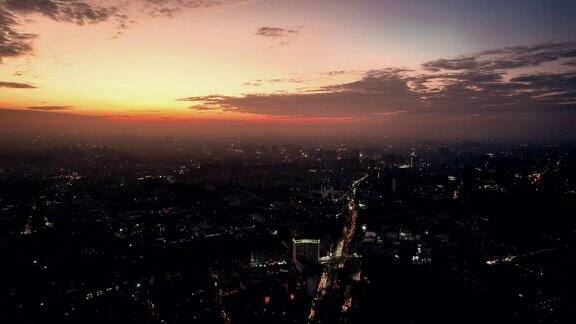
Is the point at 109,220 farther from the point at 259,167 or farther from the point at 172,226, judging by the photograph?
the point at 259,167

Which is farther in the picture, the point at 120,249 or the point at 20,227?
the point at 20,227

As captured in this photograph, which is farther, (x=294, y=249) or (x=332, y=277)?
(x=294, y=249)

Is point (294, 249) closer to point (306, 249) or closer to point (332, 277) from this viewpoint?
point (306, 249)

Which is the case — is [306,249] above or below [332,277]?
above

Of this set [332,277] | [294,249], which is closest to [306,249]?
[294,249]

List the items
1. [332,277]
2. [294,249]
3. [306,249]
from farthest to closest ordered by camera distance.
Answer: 1. [306,249]
2. [294,249]
3. [332,277]

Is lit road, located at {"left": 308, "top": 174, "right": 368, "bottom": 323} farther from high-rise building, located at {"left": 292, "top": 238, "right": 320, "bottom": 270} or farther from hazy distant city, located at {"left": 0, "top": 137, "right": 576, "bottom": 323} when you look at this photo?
high-rise building, located at {"left": 292, "top": 238, "right": 320, "bottom": 270}

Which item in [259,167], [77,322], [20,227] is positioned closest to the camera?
[77,322]

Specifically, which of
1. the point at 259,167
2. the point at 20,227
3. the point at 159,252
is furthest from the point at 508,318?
the point at 259,167

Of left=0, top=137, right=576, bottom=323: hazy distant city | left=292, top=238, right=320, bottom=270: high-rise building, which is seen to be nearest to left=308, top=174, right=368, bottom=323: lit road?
left=0, top=137, right=576, bottom=323: hazy distant city
